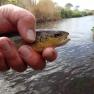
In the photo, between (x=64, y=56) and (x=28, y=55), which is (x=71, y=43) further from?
(x=28, y=55)

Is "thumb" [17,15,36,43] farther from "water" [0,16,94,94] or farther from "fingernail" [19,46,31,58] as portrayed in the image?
"water" [0,16,94,94]

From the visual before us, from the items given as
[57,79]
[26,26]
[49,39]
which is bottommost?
[57,79]

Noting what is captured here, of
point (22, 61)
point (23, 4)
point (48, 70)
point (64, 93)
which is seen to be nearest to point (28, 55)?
point (22, 61)

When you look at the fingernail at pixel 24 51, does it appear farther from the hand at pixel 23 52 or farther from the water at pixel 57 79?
the water at pixel 57 79

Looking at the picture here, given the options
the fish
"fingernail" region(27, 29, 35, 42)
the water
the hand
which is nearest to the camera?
the fish

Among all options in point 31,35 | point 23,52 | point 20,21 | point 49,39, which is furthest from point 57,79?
point 49,39

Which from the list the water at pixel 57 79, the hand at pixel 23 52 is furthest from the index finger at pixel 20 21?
the water at pixel 57 79

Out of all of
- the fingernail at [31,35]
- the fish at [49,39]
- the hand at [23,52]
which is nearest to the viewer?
the fish at [49,39]

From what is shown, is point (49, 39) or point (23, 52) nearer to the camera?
point (49, 39)

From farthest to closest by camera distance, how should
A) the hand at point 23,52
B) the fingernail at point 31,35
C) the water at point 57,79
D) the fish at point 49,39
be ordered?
1. the water at point 57,79
2. the hand at point 23,52
3. the fingernail at point 31,35
4. the fish at point 49,39

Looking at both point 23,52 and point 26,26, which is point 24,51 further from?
point 26,26

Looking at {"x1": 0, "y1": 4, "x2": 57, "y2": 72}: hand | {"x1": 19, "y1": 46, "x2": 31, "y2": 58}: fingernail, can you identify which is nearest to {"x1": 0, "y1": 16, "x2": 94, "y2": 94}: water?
{"x1": 0, "y1": 4, "x2": 57, "y2": 72}: hand
